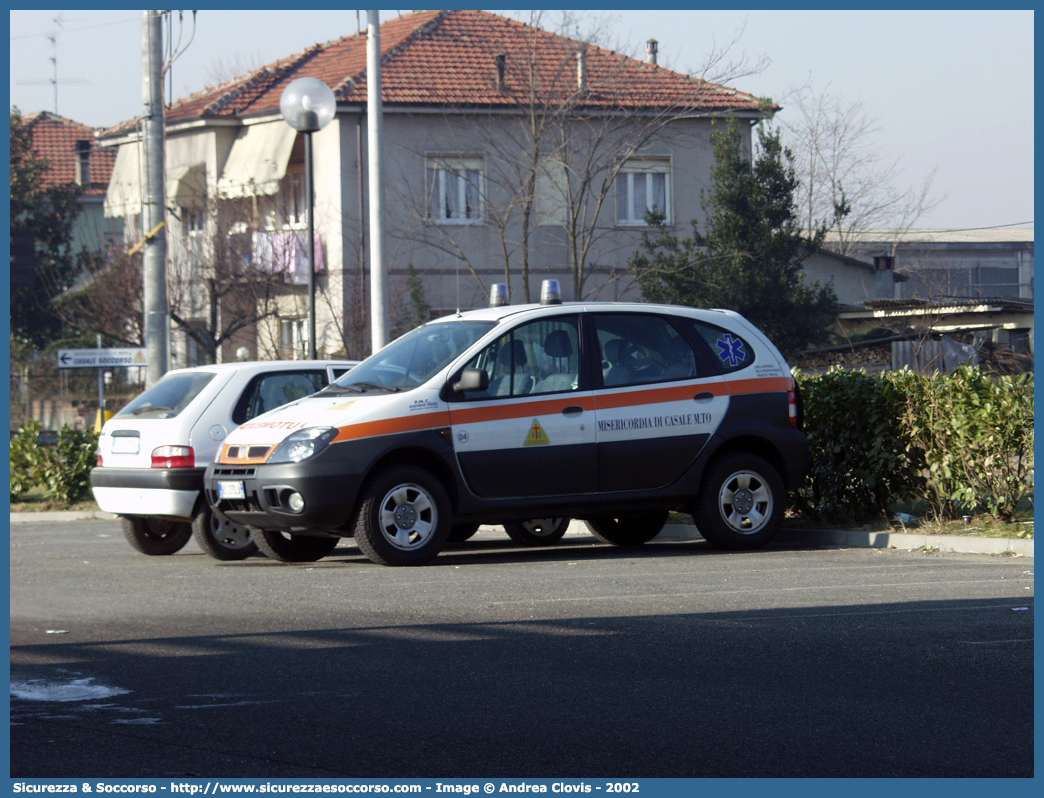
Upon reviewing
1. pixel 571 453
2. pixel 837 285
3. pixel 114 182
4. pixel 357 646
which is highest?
pixel 114 182

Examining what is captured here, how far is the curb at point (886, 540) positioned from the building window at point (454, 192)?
60.0 ft

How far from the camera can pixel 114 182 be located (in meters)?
37.7

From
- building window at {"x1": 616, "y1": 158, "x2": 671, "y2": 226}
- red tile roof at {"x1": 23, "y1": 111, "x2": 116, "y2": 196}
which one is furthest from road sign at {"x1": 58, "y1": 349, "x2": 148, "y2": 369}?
red tile roof at {"x1": 23, "y1": 111, "x2": 116, "y2": 196}

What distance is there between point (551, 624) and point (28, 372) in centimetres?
2845

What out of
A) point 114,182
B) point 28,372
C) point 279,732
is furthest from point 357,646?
point 114,182

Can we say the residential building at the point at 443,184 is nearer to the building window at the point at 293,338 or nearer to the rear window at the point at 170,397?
the building window at the point at 293,338

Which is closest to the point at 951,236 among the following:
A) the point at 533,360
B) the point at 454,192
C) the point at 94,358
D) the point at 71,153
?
the point at 71,153

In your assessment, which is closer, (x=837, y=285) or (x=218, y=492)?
(x=218, y=492)

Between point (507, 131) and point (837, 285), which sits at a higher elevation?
point (507, 131)

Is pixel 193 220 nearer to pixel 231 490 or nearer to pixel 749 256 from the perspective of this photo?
pixel 749 256

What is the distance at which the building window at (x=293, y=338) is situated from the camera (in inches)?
1268

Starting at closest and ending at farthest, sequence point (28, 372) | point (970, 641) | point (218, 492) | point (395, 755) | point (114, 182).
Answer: point (395, 755) < point (970, 641) < point (218, 492) < point (28, 372) < point (114, 182)
